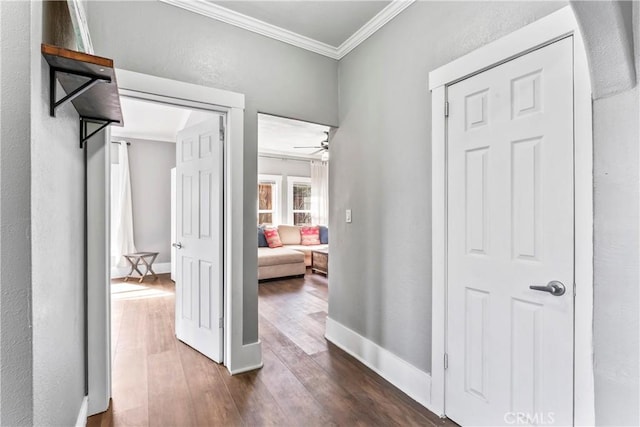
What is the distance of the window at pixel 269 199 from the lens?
706 centimetres

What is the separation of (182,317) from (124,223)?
3.46 metres

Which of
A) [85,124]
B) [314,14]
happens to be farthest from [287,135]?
[85,124]

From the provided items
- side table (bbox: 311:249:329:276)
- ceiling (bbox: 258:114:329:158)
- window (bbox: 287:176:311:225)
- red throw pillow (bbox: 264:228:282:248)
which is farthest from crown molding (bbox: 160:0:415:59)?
window (bbox: 287:176:311:225)

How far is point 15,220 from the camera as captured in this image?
84 centimetres

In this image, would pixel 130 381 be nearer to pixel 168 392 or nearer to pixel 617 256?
pixel 168 392

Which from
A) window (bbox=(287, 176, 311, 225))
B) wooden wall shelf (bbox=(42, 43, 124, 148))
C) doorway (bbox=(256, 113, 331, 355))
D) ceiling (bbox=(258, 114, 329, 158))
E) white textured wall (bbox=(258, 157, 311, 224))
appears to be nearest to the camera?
wooden wall shelf (bbox=(42, 43, 124, 148))

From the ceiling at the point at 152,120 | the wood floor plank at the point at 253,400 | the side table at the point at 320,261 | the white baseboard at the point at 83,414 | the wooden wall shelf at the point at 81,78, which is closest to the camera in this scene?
the wooden wall shelf at the point at 81,78

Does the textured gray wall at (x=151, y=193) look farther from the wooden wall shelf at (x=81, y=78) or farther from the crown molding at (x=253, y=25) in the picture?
the wooden wall shelf at (x=81, y=78)

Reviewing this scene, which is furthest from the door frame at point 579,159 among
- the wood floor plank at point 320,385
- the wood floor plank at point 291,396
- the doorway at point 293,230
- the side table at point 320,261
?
the side table at point 320,261

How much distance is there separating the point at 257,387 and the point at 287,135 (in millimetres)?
4317

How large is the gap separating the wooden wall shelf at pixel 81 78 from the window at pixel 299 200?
228 inches

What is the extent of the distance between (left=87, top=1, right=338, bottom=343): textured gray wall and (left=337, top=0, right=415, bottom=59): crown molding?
0.19 metres

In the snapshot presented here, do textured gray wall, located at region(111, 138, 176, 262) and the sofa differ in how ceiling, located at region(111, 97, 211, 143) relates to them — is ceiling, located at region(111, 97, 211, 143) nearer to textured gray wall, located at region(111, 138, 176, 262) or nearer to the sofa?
textured gray wall, located at region(111, 138, 176, 262)

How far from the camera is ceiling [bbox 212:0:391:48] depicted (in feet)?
7.07
